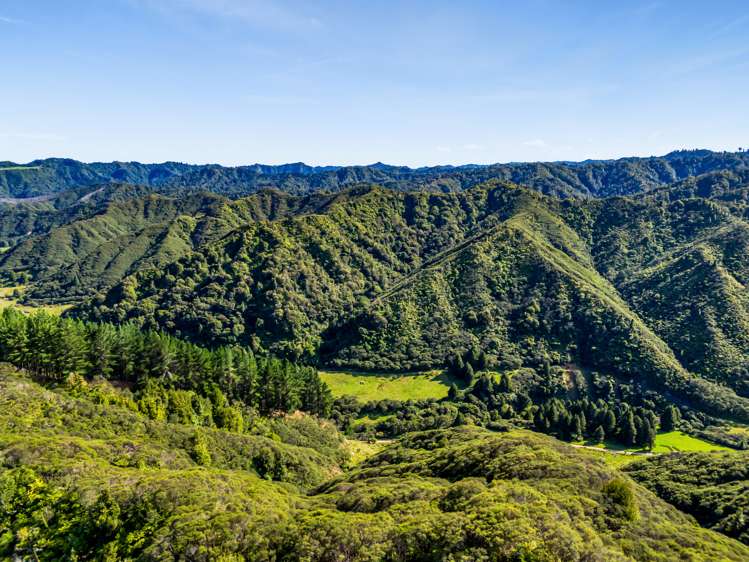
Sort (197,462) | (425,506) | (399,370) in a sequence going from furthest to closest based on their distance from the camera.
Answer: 1. (399,370)
2. (197,462)
3. (425,506)

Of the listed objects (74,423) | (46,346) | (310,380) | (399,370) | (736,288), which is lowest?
(399,370)

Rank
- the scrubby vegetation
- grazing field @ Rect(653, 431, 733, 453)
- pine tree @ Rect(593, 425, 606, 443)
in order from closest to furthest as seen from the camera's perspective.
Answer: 1. the scrubby vegetation
2. grazing field @ Rect(653, 431, 733, 453)
3. pine tree @ Rect(593, 425, 606, 443)

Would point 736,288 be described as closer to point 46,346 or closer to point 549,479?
Result: point 549,479

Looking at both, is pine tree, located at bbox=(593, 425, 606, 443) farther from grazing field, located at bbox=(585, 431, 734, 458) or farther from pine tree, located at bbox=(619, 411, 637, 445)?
pine tree, located at bbox=(619, 411, 637, 445)

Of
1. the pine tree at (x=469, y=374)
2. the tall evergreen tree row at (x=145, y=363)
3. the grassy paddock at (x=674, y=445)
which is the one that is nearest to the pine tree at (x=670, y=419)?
the grassy paddock at (x=674, y=445)

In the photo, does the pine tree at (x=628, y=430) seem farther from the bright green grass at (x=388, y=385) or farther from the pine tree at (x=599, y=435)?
the bright green grass at (x=388, y=385)

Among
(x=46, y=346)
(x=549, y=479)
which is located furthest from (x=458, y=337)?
(x=46, y=346)

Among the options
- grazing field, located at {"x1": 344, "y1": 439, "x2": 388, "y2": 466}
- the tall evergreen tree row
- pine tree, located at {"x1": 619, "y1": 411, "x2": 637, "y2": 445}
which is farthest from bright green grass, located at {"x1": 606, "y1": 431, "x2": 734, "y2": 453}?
the tall evergreen tree row
